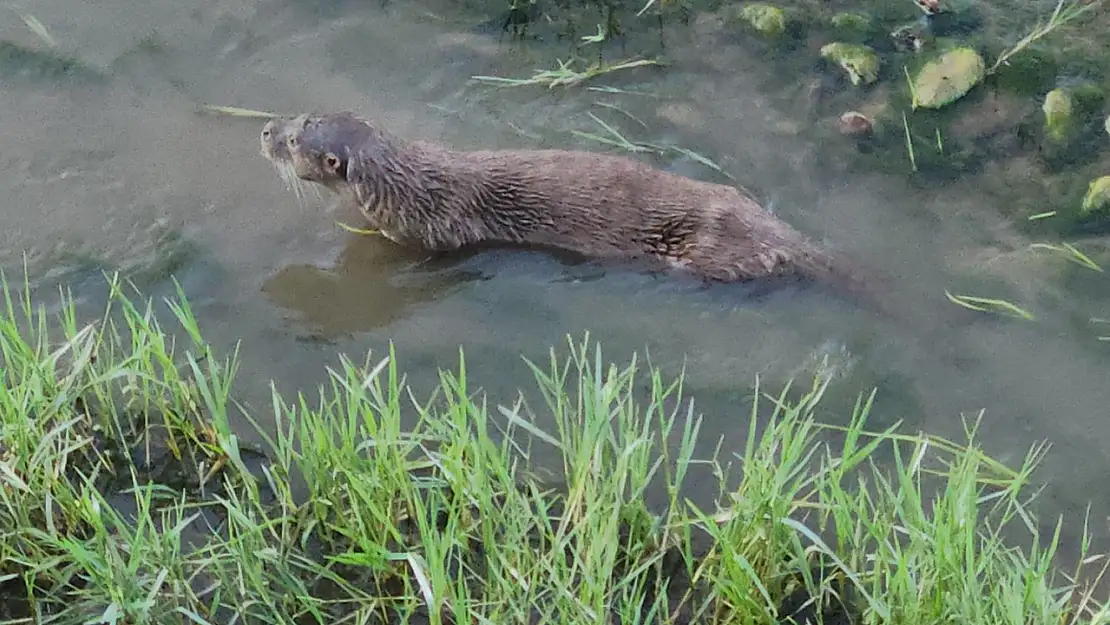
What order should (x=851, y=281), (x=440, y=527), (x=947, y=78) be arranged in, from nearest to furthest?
1. (x=440, y=527)
2. (x=851, y=281)
3. (x=947, y=78)

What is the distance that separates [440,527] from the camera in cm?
277

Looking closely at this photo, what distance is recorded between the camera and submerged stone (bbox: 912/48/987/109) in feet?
13.5

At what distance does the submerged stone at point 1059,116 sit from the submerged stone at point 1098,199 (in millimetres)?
308

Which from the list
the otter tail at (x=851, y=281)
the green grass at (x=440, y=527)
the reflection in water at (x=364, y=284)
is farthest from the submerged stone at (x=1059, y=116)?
the reflection in water at (x=364, y=284)

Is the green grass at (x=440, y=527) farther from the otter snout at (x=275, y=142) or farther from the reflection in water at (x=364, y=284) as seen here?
the otter snout at (x=275, y=142)

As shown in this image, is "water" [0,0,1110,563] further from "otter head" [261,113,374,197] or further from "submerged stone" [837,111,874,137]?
"otter head" [261,113,374,197]

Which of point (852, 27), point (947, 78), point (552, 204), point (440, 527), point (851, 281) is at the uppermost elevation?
point (852, 27)

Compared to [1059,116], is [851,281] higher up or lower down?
lower down

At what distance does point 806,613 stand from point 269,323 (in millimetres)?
1776

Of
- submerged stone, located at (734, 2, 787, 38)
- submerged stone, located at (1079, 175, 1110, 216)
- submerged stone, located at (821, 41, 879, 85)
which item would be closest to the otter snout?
submerged stone, located at (734, 2, 787, 38)

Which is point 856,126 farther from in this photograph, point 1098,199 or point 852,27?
point 1098,199

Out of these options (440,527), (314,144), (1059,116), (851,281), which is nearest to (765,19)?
(1059,116)

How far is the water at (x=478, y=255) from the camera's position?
327 cm

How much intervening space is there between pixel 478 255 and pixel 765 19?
1580 millimetres
